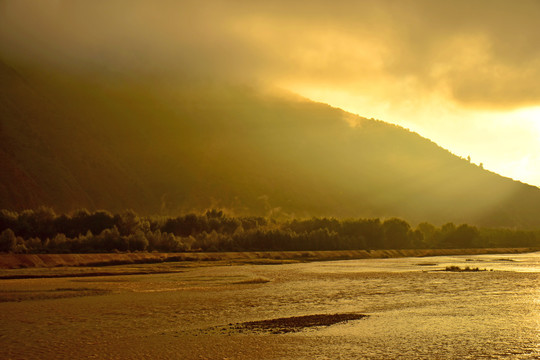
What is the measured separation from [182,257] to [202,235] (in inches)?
1024

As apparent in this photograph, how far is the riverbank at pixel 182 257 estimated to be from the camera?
208 ft

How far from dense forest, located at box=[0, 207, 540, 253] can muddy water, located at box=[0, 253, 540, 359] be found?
3673cm

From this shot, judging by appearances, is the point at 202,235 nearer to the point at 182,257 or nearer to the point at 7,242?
the point at 182,257

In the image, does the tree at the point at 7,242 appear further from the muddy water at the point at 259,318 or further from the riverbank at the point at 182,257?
the muddy water at the point at 259,318

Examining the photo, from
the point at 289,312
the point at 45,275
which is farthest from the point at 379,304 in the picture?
the point at 45,275

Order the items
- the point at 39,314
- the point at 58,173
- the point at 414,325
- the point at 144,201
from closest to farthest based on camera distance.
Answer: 1. the point at 414,325
2. the point at 39,314
3. the point at 58,173
4. the point at 144,201

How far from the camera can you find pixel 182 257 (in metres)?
83.6

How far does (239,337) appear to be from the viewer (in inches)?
868

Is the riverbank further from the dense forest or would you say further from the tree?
the tree

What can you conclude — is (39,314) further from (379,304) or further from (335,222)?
(335,222)

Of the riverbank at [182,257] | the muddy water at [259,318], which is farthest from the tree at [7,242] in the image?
the muddy water at [259,318]

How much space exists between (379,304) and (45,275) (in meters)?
33.7

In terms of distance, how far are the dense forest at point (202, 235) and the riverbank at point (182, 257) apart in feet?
20.6

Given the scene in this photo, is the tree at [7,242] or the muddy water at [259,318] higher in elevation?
the tree at [7,242]
